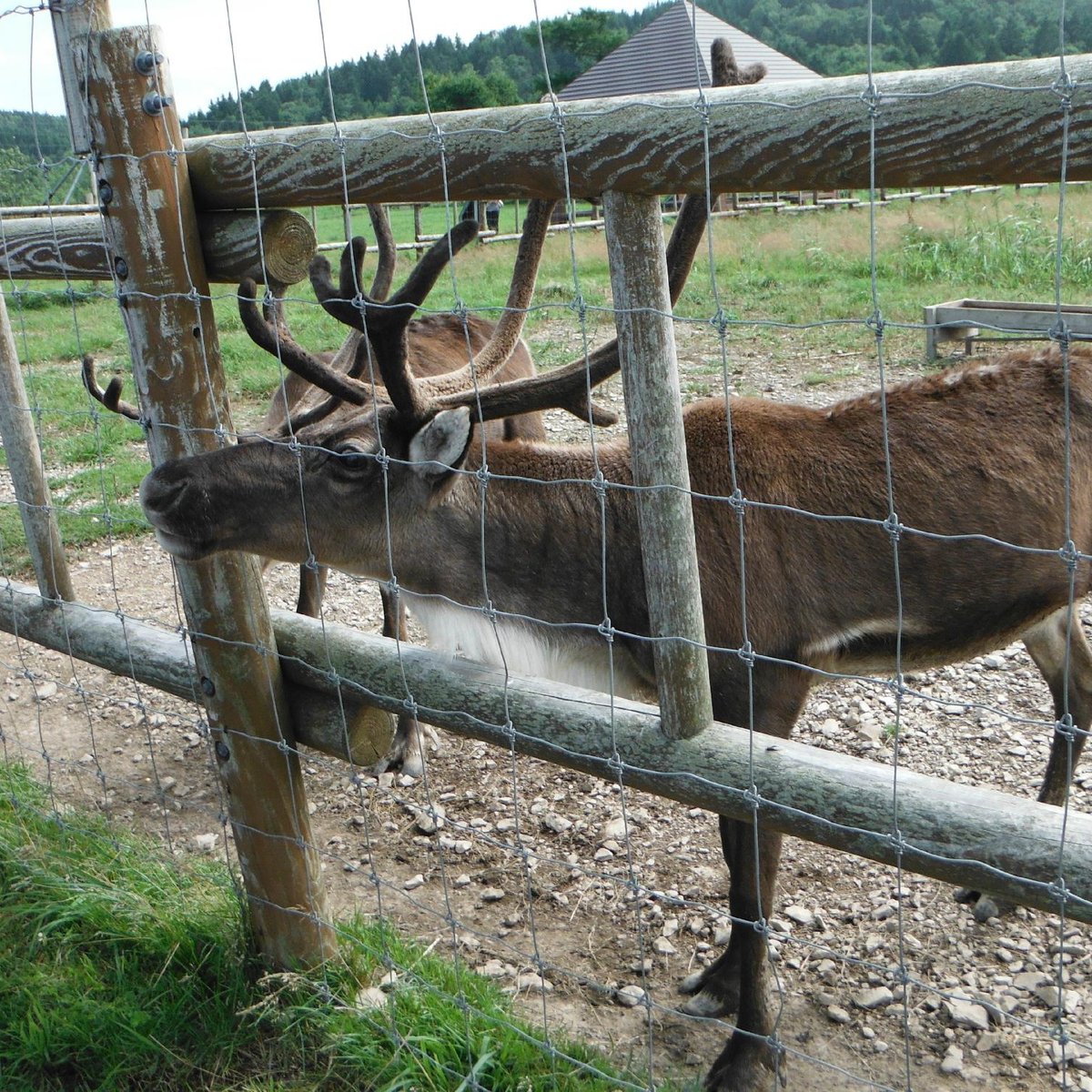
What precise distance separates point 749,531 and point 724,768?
97 cm

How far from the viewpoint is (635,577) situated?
10.5 ft

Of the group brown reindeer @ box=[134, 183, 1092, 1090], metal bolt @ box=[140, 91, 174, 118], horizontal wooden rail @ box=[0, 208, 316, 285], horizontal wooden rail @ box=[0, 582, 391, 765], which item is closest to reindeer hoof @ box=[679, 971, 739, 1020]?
brown reindeer @ box=[134, 183, 1092, 1090]

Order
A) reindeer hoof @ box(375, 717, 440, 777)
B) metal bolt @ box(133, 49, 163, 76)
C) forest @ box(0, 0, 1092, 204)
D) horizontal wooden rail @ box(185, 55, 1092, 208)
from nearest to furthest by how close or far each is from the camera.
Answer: horizontal wooden rail @ box(185, 55, 1092, 208) < metal bolt @ box(133, 49, 163, 76) < reindeer hoof @ box(375, 717, 440, 777) < forest @ box(0, 0, 1092, 204)

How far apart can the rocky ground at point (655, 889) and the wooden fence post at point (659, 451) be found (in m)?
0.34

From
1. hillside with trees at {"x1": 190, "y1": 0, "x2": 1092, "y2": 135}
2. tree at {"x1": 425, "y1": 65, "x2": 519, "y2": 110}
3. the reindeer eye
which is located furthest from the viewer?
tree at {"x1": 425, "y1": 65, "x2": 519, "y2": 110}

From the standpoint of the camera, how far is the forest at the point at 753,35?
18.2 feet

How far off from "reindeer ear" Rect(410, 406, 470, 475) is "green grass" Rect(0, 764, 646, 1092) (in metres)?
1.27

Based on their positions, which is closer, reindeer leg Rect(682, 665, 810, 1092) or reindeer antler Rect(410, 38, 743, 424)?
reindeer antler Rect(410, 38, 743, 424)

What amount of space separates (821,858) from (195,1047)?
200cm

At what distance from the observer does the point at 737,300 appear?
13.0 meters

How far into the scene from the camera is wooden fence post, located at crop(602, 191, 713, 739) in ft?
6.73

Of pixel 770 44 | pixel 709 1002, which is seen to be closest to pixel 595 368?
pixel 709 1002

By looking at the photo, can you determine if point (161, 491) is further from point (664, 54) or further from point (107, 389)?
point (664, 54)

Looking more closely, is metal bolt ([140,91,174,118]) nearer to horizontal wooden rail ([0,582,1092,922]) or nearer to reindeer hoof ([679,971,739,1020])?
horizontal wooden rail ([0,582,1092,922])
